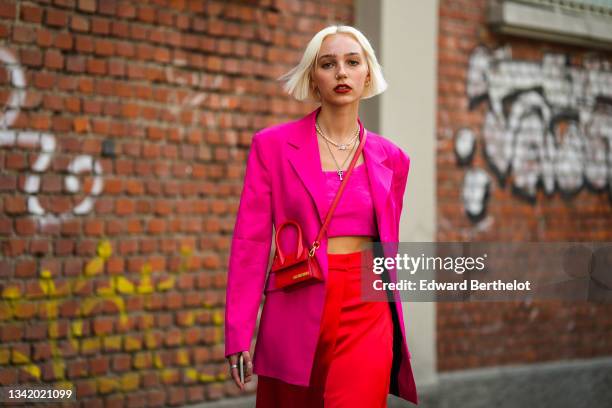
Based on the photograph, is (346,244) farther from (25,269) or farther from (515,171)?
(515,171)

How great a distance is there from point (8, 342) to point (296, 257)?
2452mm

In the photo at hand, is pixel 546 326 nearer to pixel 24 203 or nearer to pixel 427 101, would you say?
pixel 427 101

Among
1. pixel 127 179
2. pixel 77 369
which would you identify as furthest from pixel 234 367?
pixel 127 179

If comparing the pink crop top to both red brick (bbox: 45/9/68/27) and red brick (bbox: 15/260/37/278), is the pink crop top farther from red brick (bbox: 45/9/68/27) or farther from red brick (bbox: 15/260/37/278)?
red brick (bbox: 45/9/68/27)

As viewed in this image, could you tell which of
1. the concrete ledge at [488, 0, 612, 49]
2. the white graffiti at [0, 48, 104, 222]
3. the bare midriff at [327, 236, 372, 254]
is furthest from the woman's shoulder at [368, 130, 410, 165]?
the concrete ledge at [488, 0, 612, 49]

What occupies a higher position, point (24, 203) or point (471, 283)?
point (24, 203)

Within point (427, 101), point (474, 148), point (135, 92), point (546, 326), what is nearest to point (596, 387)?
point (546, 326)

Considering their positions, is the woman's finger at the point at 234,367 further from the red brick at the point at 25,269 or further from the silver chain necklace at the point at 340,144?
the red brick at the point at 25,269

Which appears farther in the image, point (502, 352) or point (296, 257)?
point (502, 352)

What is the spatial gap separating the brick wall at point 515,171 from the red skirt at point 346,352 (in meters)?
4.37

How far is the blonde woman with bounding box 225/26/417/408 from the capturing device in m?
3.50

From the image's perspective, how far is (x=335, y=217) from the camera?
356 cm

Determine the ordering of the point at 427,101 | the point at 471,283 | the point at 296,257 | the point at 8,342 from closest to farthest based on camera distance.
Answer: the point at 296,257 → the point at 471,283 → the point at 8,342 → the point at 427,101

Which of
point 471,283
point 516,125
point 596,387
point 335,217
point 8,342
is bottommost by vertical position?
point 596,387
